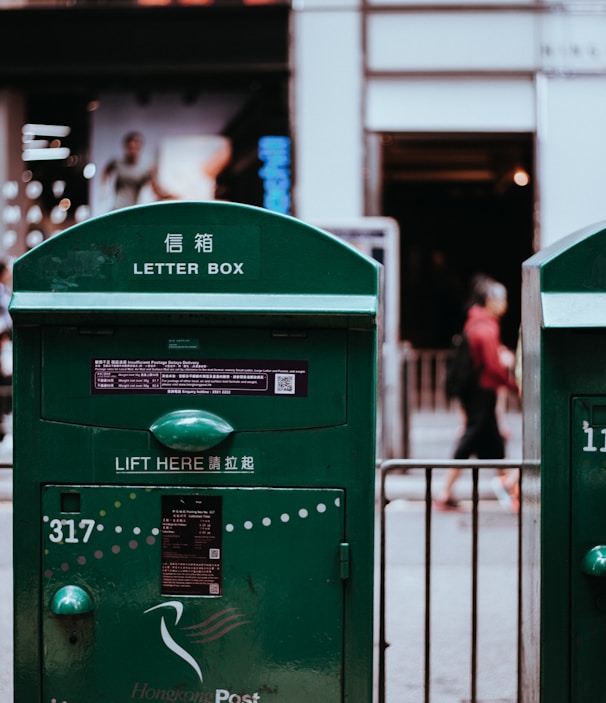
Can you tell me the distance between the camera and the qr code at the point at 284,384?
3008 millimetres

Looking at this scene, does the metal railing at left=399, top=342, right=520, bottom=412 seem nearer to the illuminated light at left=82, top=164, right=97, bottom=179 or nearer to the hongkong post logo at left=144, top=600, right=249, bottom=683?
the illuminated light at left=82, top=164, right=97, bottom=179

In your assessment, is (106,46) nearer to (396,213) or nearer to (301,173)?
(301,173)

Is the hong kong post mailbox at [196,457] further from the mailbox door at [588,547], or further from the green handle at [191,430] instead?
the mailbox door at [588,547]

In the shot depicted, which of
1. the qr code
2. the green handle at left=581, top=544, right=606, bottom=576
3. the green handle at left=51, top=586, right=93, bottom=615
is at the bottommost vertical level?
the green handle at left=51, top=586, right=93, bottom=615

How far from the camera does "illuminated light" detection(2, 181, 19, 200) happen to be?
12148 mm

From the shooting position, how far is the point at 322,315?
2.96 metres

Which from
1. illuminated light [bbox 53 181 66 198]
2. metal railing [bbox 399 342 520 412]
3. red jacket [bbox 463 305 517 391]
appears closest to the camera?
red jacket [bbox 463 305 517 391]

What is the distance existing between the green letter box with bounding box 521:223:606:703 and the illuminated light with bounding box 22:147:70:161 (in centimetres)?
996

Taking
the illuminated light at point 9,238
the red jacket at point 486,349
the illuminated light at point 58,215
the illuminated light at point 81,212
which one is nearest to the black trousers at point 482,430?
the red jacket at point 486,349

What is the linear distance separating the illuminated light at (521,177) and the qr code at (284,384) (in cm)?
964

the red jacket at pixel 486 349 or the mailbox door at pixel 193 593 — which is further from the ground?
the red jacket at pixel 486 349

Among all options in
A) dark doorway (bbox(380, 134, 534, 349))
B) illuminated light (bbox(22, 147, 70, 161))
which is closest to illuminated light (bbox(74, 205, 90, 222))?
illuminated light (bbox(22, 147, 70, 161))

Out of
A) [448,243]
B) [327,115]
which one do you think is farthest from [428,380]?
[448,243]

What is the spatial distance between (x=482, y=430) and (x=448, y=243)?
9.60m
